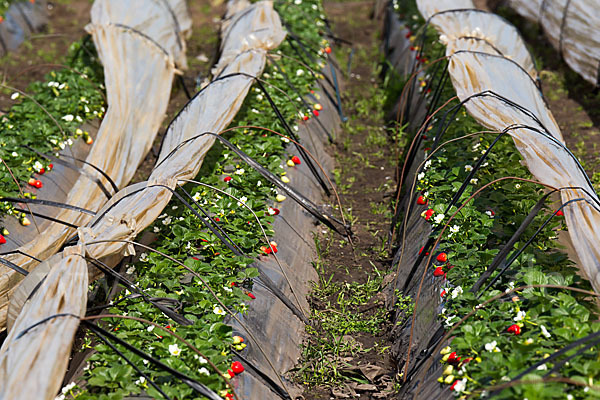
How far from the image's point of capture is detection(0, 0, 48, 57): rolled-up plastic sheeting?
A: 8.69 metres

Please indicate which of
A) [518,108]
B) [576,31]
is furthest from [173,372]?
[576,31]

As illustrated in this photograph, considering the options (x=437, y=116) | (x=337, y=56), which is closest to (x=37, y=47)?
(x=337, y=56)

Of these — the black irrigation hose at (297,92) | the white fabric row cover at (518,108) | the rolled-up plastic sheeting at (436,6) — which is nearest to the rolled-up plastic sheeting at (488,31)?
the white fabric row cover at (518,108)

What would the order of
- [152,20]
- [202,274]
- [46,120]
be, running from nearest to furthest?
[202,274]
[46,120]
[152,20]

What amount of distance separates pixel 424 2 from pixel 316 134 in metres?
2.26

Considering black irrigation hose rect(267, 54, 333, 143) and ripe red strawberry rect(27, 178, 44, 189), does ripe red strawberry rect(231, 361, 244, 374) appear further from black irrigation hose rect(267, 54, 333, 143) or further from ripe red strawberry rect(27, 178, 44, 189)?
black irrigation hose rect(267, 54, 333, 143)

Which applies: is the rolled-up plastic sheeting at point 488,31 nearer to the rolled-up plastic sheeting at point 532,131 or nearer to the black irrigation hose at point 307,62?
the rolled-up plastic sheeting at point 532,131

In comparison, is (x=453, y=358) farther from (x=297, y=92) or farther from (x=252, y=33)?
(x=252, y=33)

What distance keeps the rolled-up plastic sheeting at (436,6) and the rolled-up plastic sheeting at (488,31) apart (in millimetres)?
495

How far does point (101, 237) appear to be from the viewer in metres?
3.70

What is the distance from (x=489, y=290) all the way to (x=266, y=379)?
1.50 metres

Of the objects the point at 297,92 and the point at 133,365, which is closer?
the point at 133,365

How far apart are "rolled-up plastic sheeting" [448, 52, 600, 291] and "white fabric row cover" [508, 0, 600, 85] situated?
7.50ft

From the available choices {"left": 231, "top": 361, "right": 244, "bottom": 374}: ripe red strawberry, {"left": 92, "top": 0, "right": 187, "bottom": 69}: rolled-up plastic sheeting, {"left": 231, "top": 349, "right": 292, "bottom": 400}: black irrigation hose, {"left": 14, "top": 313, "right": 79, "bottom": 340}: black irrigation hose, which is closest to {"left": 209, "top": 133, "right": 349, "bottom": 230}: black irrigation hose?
{"left": 231, "top": 349, "right": 292, "bottom": 400}: black irrigation hose
